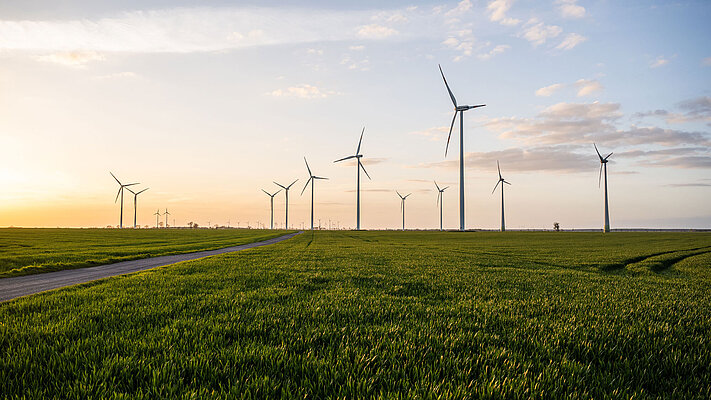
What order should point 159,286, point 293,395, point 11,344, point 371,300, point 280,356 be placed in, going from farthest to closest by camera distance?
point 159,286, point 371,300, point 11,344, point 280,356, point 293,395

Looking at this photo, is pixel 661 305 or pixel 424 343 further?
pixel 661 305

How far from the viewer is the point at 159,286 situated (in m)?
13.2

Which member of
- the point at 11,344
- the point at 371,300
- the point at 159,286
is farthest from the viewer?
the point at 159,286

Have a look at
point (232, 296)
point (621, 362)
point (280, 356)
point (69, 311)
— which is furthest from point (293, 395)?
point (69, 311)

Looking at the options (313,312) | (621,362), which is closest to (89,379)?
(313,312)

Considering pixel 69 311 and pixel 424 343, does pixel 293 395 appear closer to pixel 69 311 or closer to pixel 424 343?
pixel 424 343

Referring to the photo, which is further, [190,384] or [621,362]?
[621,362]

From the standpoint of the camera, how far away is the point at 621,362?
6078mm

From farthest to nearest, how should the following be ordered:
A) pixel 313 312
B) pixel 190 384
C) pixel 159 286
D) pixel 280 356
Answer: pixel 159 286 < pixel 313 312 < pixel 280 356 < pixel 190 384

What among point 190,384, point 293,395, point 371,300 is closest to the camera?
point 293,395

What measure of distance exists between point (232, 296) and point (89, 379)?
19.6 feet

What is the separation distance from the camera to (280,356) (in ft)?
19.1

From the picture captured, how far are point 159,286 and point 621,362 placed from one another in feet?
44.0

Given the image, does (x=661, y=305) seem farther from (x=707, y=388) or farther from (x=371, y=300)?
(x=371, y=300)
